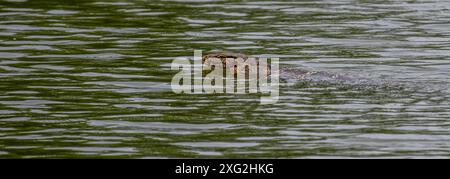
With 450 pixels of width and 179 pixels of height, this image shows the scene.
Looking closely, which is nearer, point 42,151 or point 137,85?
point 42,151

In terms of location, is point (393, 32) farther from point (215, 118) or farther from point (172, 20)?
point (215, 118)

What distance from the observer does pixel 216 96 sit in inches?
519

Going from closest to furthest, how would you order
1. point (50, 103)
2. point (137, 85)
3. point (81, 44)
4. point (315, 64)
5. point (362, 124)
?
point (362, 124) → point (50, 103) → point (137, 85) → point (315, 64) → point (81, 44)

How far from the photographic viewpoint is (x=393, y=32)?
1711 cm

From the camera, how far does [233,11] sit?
1888 centimetres

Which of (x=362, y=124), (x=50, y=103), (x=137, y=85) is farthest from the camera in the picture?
(x=137, y=85)

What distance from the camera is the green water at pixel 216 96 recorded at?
1108 centimetres

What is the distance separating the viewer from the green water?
11.1 meters

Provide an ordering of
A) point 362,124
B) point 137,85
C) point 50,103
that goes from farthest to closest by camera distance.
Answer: point 137,85 → point 50,103 → point 362,124
